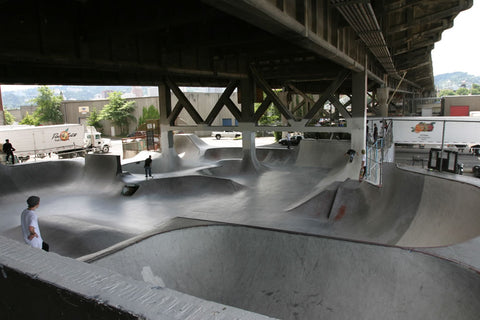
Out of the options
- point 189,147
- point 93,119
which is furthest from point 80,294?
point 93,119

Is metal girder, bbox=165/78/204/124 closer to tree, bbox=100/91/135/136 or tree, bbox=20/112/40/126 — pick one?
tree, bbox=100/91/135/136

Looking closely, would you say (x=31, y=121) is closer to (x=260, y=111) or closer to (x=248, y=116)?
(x=248, y=116)

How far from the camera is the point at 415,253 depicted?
438 centimetres

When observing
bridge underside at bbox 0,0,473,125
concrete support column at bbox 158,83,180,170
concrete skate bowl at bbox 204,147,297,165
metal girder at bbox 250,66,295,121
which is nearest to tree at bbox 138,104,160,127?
concrete skate bowl at bbox 204,147,297,165

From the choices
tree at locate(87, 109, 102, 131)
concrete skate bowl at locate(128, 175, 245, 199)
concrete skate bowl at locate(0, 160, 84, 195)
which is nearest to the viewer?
concrete skate bowl at locate(0, 160, 84, 195)

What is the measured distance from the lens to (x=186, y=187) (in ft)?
55.1

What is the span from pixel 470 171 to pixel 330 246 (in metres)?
22.0

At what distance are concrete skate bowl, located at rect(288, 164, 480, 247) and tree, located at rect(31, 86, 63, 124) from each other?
6478cm

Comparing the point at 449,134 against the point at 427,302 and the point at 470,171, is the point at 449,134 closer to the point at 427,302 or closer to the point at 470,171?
the point at 470,171

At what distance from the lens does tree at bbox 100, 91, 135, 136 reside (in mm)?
60656

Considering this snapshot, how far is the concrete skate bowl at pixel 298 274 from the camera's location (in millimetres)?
4090

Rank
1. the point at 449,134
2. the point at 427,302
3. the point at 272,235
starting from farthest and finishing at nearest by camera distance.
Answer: the point at 449,134 < the point at 272,235 < the point at 427,302

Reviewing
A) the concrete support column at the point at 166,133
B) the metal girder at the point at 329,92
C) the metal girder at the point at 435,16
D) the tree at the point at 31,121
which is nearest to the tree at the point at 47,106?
the tree at the point at 31,121

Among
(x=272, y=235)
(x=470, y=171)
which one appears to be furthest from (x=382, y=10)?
(x=470, y=171)
